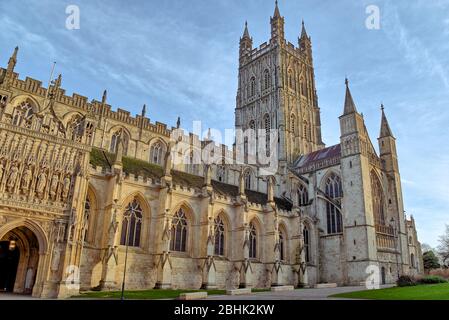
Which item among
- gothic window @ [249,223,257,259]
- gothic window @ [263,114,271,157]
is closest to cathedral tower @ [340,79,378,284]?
gothic window @ [249,223,257,259]

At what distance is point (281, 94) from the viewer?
187ft

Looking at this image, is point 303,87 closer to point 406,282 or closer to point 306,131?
point 306,131

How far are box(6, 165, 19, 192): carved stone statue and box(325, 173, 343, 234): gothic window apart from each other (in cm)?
3175

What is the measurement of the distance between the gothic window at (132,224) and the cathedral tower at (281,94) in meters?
29.9

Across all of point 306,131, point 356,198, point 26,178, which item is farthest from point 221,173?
point 26,178

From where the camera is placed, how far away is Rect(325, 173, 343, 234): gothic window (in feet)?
131

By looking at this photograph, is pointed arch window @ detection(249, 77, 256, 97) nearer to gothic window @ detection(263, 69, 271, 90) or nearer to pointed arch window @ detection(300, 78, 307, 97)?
gothic window @ detection(263, 69, 271, 90)

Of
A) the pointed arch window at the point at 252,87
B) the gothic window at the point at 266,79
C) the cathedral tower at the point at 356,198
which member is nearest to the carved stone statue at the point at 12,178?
the cathedral tower at the point at 356,198

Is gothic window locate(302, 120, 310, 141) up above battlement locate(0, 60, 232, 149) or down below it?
above

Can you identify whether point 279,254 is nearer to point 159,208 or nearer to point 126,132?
point 159,208

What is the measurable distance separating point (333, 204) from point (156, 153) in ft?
67.8

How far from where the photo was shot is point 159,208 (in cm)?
2797
